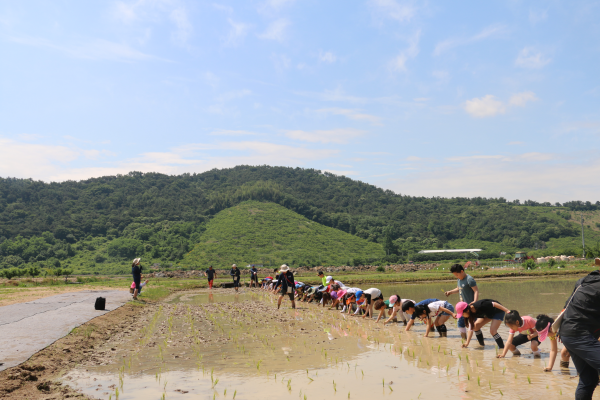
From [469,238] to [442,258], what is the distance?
131 feet

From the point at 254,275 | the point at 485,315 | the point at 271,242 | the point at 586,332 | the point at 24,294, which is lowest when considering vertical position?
the point at 254,275

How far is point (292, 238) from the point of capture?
338 feet

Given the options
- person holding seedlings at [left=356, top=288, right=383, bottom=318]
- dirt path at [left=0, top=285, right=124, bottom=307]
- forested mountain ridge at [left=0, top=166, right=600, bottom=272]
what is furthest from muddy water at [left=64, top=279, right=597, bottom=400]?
forested mountain ridge at [left=0, top=166, right=600, bottom=272]

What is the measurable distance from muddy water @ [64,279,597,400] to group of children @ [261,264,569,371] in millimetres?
316

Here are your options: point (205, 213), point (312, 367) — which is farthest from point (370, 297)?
point (205, 213)

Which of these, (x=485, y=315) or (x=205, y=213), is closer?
(x=485, y=315)

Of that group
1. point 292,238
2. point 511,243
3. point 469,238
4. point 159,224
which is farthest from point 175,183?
point 511,243

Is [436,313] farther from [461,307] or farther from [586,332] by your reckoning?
[586,332]

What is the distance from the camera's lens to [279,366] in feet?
28.0

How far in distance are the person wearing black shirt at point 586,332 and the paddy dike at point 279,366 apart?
4.84 feet

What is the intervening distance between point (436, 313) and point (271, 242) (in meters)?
87.8

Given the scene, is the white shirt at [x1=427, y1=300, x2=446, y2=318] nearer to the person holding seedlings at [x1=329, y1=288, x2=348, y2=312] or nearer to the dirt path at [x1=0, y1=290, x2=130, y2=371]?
the person holding seedlings at [x1=329, y1=288, x2=348, y2=312]

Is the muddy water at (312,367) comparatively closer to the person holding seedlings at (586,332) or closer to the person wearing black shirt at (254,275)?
the person holding seedlings at (586,332)

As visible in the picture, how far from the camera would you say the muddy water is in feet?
22.5
